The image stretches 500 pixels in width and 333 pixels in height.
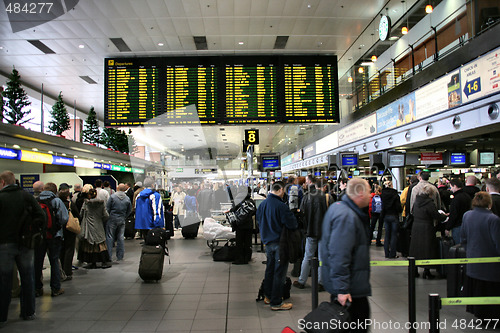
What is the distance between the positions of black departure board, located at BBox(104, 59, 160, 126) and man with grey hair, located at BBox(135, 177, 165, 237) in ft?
6.54

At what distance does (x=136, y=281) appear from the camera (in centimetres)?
655

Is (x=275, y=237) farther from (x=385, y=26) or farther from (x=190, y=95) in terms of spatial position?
(x=385, y=26)

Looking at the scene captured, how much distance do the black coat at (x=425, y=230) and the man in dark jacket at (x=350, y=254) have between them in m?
3.98

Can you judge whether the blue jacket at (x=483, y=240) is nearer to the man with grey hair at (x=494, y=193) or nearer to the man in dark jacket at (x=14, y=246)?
the man with grey hair at (x=494, y=193)

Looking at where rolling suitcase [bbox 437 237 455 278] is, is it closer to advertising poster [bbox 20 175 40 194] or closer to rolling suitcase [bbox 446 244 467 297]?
rolling suitcase [bbox 446 244 467 297]

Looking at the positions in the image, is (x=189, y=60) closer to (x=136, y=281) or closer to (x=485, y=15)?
(x=136, y=281)

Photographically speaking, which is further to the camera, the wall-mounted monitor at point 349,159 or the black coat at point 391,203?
the wall-mounted monitor at point 349,159

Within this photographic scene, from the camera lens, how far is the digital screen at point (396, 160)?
10.1 metres

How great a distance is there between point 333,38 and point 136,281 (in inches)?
298

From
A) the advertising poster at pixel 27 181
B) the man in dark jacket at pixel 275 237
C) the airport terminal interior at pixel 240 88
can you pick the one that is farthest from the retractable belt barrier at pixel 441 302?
the advertising poster at pixel 27 181

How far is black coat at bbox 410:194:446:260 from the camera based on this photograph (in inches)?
246

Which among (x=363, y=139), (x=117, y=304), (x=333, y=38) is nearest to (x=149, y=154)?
(x=363, y=139)

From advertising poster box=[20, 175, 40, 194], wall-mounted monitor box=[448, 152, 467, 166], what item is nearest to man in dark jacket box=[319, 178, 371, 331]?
advertising poster box=[20, 175, 40, 194]

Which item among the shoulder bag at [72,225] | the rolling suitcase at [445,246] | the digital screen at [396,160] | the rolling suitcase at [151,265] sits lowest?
the rolling suitcase at [151,265]
